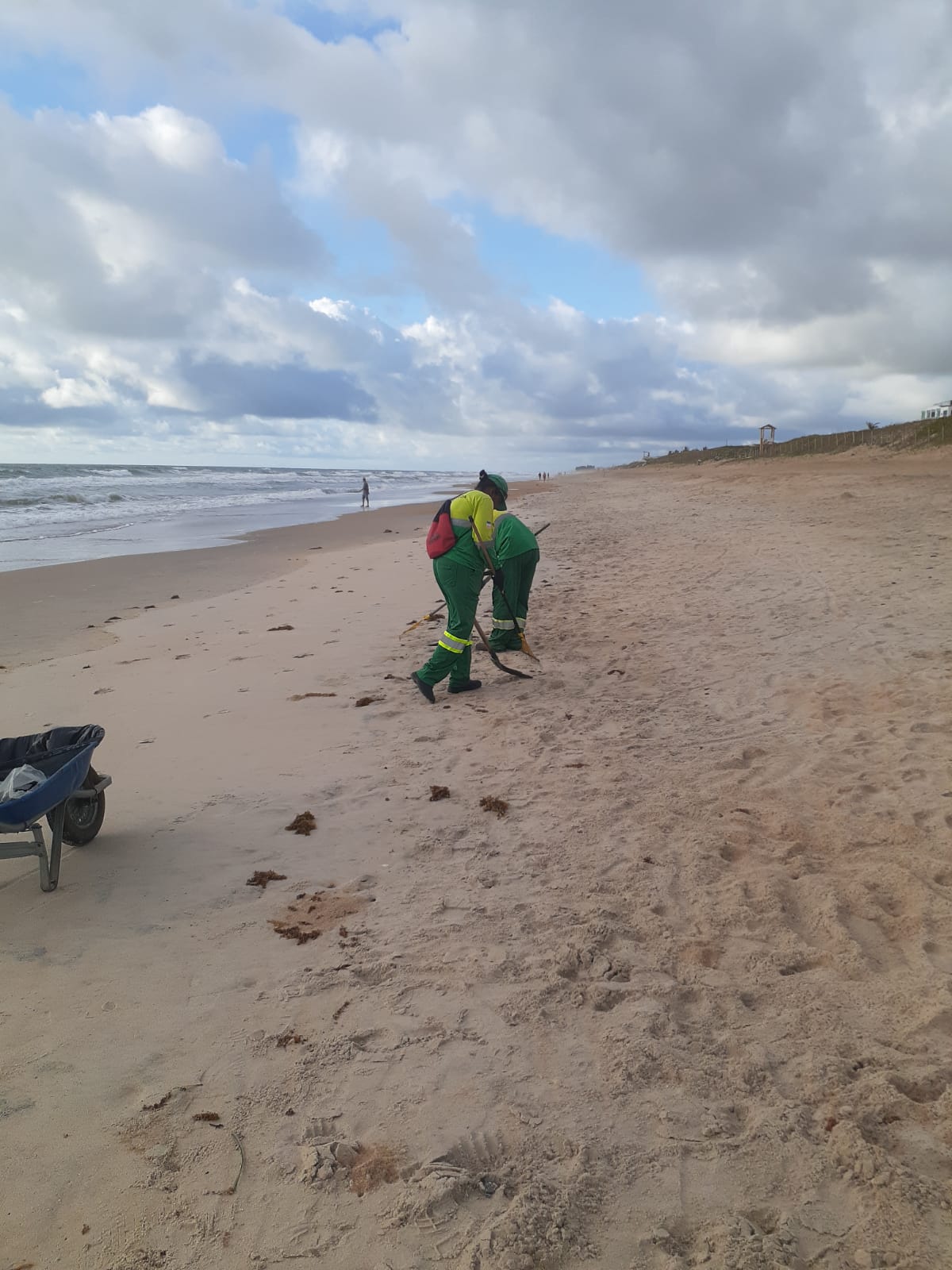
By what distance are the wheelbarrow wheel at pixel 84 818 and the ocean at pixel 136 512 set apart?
1356 centimetres

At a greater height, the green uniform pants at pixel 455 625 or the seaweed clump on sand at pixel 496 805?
the green uniform pants at pixel 455 625

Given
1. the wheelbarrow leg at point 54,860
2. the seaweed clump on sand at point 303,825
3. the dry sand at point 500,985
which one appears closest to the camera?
the dry sand at point 500,985

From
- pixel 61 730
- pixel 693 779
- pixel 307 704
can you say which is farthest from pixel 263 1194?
pixel 307 704

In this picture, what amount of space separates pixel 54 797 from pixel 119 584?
10982 mm

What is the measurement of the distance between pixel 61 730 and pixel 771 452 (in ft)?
147

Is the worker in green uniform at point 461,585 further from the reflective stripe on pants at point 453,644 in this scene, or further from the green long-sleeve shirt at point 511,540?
the green long-sleeve shirt at point 511,540

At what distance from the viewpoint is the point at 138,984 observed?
2.86 m

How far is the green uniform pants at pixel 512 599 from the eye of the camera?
754cm

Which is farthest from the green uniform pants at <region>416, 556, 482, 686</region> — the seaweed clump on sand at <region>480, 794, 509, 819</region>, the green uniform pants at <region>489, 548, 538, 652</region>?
the seaweed clump on sand at <region>480, 794, 509, 819</region>

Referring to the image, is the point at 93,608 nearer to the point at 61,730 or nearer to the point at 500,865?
the point at 61,730

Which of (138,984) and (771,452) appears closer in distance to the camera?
(138,984)

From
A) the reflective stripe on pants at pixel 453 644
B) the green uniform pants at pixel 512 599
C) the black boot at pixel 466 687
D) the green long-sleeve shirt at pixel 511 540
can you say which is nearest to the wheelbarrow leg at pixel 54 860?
the reflective stripe on pants at pixel 453 644

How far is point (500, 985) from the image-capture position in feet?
9.37

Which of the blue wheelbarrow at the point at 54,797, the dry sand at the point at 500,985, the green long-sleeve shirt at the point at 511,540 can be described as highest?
the green long-sleeve shirt at the point at 511,540
